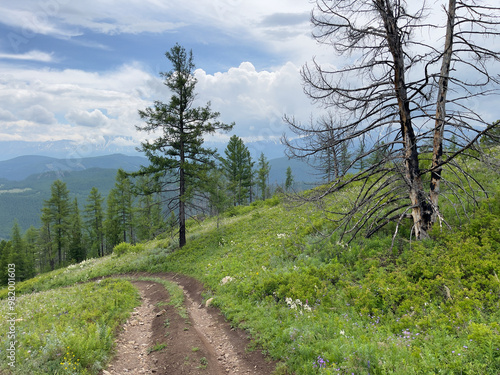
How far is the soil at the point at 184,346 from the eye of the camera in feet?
21.8

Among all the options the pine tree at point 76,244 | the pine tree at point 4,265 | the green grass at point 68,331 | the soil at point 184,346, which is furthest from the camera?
the pine tree at point 76,244

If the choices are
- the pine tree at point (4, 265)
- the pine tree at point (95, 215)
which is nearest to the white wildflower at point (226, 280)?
the pine tree at point (95, 215)

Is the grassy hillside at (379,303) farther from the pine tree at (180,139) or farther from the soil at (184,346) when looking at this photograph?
the pine tree at (180,139)

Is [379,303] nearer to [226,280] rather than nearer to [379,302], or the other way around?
[379,302]

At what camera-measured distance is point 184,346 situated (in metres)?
7.60

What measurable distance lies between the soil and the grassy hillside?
501mm

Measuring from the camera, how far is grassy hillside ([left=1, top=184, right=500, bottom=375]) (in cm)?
457

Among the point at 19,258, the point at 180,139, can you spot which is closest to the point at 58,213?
the point at 19,258

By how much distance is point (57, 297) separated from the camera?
42.1ft

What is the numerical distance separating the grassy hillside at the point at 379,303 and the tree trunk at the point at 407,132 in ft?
1.95

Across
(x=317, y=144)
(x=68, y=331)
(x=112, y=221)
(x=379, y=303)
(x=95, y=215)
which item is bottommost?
(x=112, y=221)

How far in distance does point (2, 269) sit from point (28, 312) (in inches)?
2057

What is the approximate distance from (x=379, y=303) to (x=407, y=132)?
467 centimetres

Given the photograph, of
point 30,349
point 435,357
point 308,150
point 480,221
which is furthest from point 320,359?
point 30,349
